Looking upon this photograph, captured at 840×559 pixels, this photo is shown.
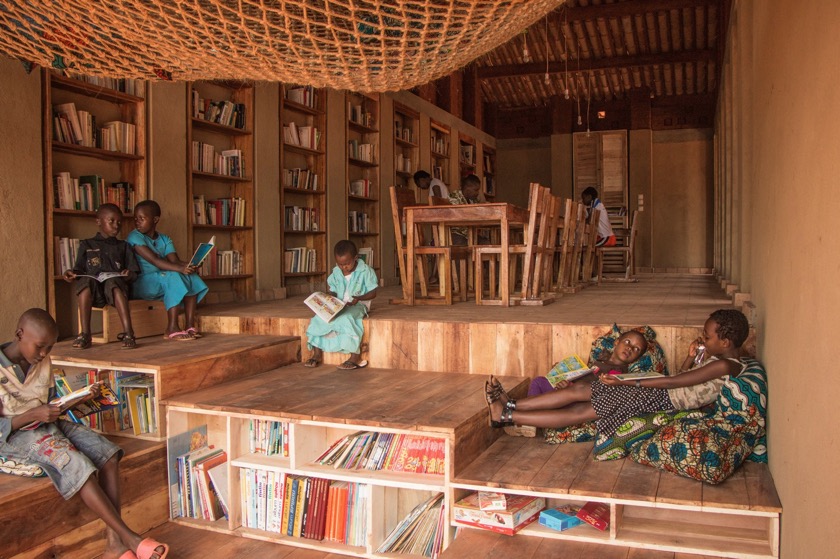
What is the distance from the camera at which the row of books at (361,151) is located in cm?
786

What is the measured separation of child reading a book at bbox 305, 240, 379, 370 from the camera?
3955mm

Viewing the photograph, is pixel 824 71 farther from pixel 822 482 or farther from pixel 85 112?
pixel 85 112

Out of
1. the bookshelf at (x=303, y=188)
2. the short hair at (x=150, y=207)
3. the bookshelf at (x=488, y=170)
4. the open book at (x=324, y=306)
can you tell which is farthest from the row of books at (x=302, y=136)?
the bookshelf at (x=488, y=170)

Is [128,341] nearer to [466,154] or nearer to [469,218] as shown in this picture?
[469,218]

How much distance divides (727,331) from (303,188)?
15.9 feet

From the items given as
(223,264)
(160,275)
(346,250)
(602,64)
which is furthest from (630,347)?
(602,64)

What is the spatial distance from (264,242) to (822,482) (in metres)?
5.23

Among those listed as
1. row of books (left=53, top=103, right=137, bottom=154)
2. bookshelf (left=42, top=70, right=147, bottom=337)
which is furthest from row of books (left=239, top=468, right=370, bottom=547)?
row of books (left=53, top=103, right=137, bottom=154)

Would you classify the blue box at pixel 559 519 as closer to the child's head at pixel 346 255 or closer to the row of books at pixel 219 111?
the child's head at pixel 346 255

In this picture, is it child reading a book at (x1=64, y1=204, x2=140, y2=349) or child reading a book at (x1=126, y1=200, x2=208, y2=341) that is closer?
child reading a book at (x1=64, y1=204, x2=140, y2=349)

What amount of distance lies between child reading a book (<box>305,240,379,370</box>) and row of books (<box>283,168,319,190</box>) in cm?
276

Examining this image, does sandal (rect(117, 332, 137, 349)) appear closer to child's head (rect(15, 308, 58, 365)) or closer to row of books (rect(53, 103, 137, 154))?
child's head (rect(15, 308, 58, 365))

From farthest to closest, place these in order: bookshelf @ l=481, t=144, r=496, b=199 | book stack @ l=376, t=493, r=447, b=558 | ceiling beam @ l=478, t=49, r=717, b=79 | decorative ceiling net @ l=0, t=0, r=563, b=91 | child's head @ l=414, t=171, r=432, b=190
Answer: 1. bookshelf @ l=481, t=144, r=496, b=199
2. ceiling beam @ l=478, t=49, r=717, b=79
3. child's head @ l=414, t=171, r=432, b=190
4. book stack @ l=376, t=493, r=447, b=558
5. decorative ceiling net @ l=0, t=0, r=563, b=91

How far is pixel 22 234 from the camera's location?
13.0 ft
